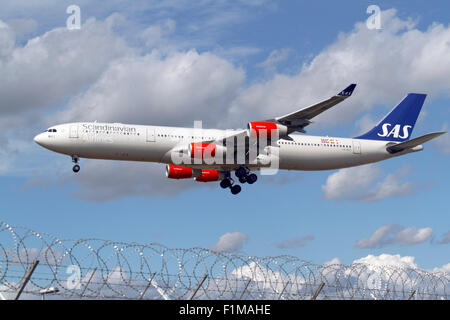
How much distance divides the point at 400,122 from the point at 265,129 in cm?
A: 2220

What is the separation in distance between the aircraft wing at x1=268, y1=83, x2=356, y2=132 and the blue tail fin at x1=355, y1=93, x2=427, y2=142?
565 inches

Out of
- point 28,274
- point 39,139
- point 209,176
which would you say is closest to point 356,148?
point 209,176

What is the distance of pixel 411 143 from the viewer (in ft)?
199

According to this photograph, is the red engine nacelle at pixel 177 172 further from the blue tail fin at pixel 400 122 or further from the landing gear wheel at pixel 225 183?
the blue tail fin at pixel 400 122

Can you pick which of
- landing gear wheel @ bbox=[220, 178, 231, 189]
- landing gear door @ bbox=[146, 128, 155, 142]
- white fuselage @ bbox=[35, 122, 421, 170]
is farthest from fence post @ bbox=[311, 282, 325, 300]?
landing gear wheel @ bbox=[220, 178, 231, 189]

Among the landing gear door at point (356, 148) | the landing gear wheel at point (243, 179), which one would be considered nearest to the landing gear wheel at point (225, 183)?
the landing gear wheel at point (243, 179)

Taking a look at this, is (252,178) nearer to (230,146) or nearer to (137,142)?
(230,146)

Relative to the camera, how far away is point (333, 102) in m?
50.1

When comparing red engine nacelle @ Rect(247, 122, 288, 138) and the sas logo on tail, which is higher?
the sas logo on tail

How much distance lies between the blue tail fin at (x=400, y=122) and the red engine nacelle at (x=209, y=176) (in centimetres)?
1594

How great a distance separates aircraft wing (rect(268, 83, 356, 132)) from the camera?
4866cm

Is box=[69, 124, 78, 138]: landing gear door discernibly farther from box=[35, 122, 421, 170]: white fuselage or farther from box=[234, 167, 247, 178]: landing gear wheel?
box=[234, 167, 247, 178]: landing gear wheel

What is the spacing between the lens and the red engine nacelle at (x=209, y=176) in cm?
6316
